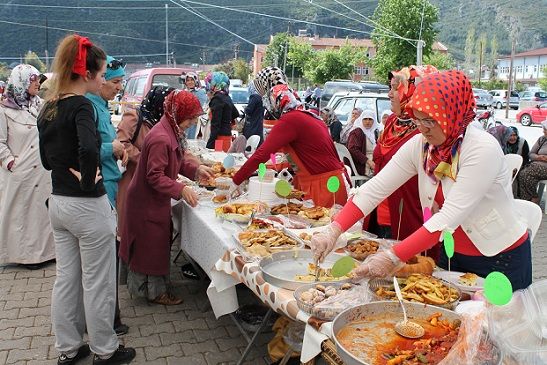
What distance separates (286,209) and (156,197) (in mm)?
1002

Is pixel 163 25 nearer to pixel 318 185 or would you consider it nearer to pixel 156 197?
pixel 156 197

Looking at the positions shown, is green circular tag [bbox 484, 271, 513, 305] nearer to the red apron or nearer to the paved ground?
the paved ground

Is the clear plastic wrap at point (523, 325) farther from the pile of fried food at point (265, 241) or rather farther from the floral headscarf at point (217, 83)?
the floral headscarf at point (217, 83)

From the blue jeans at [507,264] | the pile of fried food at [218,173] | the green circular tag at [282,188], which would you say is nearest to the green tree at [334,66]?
the pile of fried food at [218,173]

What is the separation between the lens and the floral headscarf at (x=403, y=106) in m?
2.78

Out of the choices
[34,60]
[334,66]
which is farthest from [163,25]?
[334,66]

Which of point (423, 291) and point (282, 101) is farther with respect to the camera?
point (282, 101)

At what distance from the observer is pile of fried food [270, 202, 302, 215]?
3.17 metres

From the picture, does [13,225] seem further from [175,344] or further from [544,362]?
[544,362]

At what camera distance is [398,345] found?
1521 millimetres

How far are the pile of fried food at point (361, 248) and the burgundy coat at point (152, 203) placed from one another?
1380mm

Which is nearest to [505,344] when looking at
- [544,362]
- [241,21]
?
[544,362]

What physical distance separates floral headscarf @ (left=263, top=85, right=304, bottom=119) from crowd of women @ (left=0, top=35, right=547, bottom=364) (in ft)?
0.03

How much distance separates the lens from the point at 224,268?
256cm
